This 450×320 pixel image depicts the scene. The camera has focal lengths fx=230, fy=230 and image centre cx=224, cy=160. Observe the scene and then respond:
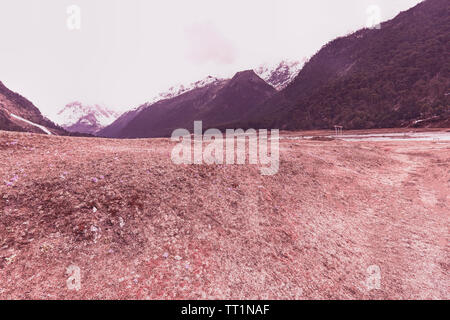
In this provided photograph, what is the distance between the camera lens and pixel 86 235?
12.3 m

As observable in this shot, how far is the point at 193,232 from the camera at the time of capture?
48.0 ft

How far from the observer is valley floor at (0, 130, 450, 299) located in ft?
35.9

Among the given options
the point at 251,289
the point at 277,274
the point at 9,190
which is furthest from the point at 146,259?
the point at 9,190

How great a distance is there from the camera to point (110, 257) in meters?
11.5

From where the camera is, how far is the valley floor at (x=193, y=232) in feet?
35.9

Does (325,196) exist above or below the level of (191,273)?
above
